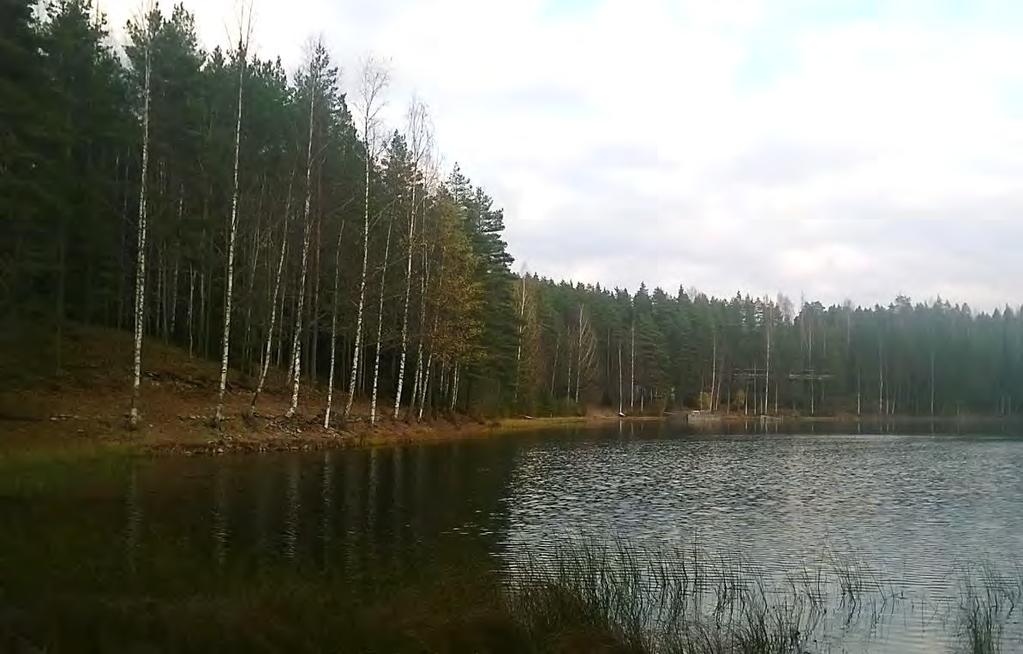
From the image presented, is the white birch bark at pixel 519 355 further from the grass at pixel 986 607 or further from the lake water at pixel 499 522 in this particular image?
the grass at pixel 986 607

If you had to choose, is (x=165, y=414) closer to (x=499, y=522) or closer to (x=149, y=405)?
(x=149, y=405)

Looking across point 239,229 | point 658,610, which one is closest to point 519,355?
point 239,229

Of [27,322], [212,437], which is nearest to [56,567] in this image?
[27,322]

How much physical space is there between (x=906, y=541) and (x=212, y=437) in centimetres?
2474

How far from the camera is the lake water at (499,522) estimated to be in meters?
12.1

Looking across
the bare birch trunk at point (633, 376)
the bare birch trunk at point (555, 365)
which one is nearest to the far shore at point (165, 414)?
the bare birch trunk at point (555, 365)

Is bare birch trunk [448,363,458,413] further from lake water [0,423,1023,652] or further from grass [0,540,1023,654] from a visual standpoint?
grass [0,540,1023,654]

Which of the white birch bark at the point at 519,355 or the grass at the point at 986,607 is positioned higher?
the white birch bark at the point at 519,355

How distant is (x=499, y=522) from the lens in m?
20.3

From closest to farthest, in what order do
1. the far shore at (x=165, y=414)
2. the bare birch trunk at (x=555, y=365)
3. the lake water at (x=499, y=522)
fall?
the lake water at (x=499, y=522)
the far shore at (x=165, y=414)
the bare birch trunk at (x=555, y=365)

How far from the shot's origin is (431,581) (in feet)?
42.2

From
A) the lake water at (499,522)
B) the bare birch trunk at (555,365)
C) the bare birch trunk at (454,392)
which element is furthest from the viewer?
the bare birch trunk at (555,365)

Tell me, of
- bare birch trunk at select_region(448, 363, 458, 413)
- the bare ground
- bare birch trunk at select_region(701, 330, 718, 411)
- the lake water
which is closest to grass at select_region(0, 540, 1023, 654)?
the lake water

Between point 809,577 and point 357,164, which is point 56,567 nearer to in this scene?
point 809,577
